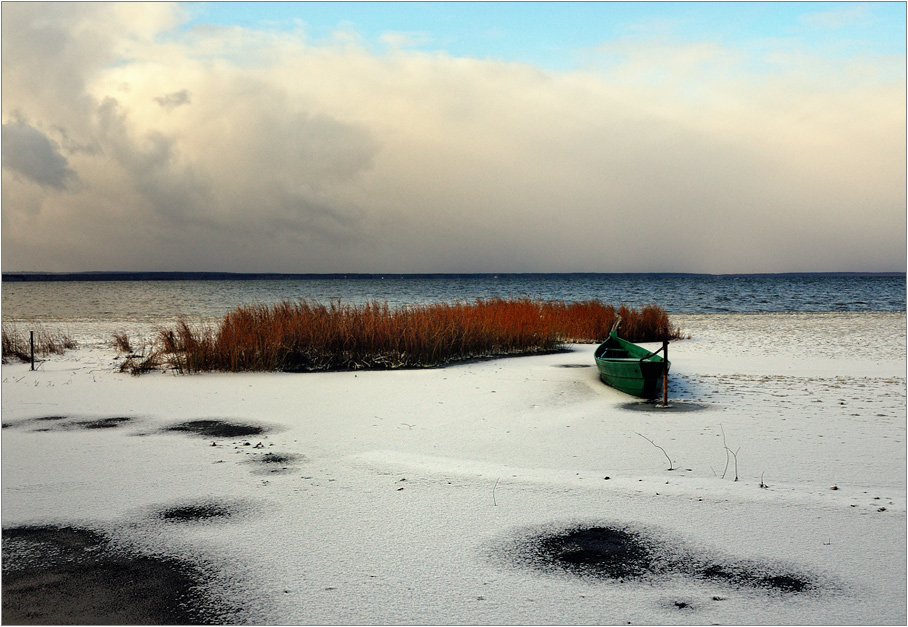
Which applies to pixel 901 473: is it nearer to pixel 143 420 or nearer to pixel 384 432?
pixel 384 432

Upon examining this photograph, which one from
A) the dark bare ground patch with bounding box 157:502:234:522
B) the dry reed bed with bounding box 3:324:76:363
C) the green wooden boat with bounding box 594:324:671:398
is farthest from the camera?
the dry reed bed with bounding box 3:324:76:363

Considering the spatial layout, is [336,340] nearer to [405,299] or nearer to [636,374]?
[636,374]

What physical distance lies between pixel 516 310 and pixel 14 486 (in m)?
9.74

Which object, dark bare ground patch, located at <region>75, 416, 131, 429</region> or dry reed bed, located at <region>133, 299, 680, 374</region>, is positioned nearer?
dark bare ground patch, located at <region>75, 416, 131, 429</region>

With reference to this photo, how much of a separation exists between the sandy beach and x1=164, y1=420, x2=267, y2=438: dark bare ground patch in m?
0.04

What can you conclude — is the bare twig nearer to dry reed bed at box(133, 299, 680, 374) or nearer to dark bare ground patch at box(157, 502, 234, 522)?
dark bare ground patch at box(157, 502, 234, 522)

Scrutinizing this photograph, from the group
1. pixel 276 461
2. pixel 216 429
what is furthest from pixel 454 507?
pixel 216 429

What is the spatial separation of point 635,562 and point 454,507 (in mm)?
1219

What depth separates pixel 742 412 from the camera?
6965 millimetres

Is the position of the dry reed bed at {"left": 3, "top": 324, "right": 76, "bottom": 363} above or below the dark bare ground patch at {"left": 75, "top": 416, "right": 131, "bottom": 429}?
above

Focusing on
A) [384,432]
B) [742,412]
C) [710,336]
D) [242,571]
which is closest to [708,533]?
[242,571]

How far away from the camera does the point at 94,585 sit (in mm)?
3021

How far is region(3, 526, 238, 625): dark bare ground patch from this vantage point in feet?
9.04

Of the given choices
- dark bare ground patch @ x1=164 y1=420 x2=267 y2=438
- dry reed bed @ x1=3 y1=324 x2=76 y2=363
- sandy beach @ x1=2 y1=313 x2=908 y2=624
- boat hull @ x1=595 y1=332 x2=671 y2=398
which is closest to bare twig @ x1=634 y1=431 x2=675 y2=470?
sandy beach @ x1=2 y1=313 x2=908 y2=624
